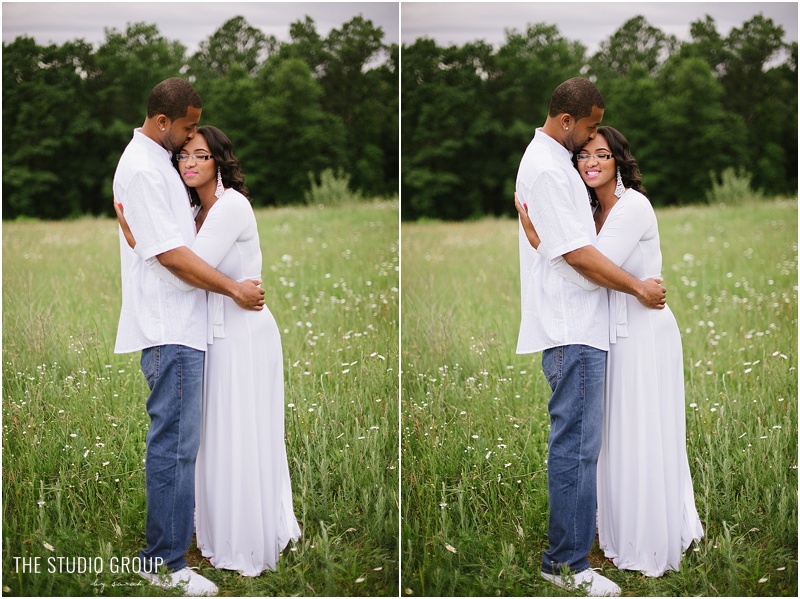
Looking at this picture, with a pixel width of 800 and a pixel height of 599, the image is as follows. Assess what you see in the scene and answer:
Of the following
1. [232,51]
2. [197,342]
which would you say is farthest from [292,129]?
[197,342]

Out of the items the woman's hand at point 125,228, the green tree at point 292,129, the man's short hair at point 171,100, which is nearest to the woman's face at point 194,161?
the man's short hair at point 171,100

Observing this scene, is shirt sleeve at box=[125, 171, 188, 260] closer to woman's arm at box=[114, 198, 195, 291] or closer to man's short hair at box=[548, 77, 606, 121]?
woman's arm at box=[114, 198, 195, 291]

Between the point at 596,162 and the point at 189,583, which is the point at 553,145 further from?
the point at 189,583

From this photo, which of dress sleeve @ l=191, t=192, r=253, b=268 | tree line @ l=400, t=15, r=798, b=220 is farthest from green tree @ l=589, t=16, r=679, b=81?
dress sleeve @ l=191, t=192, r=253, b=268

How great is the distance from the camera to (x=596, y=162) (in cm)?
370

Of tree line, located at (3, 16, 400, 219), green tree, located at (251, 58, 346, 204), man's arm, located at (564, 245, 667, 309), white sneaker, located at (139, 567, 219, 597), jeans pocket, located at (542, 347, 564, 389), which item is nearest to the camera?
man's arm, located at (564, 245, 667, 309)

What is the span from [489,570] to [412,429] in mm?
739

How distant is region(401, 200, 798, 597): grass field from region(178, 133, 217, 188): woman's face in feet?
3.75

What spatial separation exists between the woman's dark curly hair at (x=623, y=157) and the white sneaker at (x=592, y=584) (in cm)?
163

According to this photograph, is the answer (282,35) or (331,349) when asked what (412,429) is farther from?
(282,35)

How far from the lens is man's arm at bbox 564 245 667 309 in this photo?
3.51 metres

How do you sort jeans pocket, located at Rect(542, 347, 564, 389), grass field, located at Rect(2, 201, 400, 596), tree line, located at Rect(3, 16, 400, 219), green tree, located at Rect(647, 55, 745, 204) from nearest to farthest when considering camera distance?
jeans pocket, located at Rect(542, 347, 564, 389)
grass field, located at Rect(2, 201, 400, 596)
tree line, located at Rect(3, 16, 400, 219)
green tree, located at Rect(647, 55, 745, 204)

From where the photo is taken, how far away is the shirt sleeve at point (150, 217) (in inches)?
138

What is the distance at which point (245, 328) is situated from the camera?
3.70 metres
